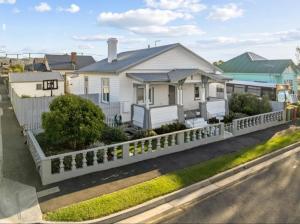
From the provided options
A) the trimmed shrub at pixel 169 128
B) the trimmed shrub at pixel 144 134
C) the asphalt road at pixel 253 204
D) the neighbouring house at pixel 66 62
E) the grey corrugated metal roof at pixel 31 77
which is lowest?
the asphalt road at pixel 253 204

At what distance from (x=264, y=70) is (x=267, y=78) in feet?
3.62

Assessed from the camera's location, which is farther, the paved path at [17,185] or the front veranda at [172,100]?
the front veranda at [172,100]

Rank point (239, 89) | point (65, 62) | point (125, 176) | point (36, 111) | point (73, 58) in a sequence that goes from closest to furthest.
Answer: point (125, 176), point (36, 111), point (239, 89), point (73, 58), point (65, 62)

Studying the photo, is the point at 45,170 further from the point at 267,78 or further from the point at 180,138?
the point at 267,78

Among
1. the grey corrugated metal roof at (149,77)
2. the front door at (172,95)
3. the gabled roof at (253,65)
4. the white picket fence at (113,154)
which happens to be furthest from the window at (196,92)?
the gabled roof at (253,65)

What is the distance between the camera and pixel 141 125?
1655cm

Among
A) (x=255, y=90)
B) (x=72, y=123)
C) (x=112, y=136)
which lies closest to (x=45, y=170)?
(x=72, y=123)

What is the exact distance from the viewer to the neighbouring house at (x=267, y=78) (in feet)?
91.8

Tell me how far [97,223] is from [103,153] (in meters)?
4.16

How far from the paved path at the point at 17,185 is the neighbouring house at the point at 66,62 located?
35.8 meters

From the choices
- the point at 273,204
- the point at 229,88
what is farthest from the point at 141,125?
the point at 229,88

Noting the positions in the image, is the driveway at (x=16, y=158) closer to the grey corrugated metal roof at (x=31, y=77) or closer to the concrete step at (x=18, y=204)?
the concrete step at (x=18, y=204)

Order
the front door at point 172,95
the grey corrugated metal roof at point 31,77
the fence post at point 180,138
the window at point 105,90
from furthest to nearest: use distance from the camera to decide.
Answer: the grey corrugated metal roof at point 31,77
the front door at point 172,95
the window at point 105,90
the fence post at point 180,138

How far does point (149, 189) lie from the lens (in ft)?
28.5
